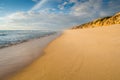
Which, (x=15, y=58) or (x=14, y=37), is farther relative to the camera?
(x=14, y=37)

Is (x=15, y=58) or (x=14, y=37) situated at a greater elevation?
(x=15, y=58)

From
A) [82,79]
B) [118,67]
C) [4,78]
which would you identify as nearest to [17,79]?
[4,78]

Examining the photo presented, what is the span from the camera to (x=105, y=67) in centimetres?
395

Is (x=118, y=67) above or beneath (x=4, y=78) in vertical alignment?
above

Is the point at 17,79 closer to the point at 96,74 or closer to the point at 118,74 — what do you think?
the point at 96,74

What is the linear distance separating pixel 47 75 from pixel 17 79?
0.90 m

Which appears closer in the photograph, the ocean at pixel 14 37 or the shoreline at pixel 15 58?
the shoreline at pixel 15 58

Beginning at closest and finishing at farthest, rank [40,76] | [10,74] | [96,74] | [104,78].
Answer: [104,78], [96,74], [40,76], [10,74]

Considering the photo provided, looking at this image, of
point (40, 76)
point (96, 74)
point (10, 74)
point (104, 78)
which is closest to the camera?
point (104, 78)

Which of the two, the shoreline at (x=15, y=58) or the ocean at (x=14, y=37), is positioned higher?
the shoreline at (x=15, y=58)

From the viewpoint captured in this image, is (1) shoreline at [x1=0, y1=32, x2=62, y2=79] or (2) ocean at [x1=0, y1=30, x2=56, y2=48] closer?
(1) shoreline at [x1=0, y1=32, x2=62, y2=79]

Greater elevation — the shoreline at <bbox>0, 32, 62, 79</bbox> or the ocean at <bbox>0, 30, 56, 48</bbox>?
the shoreline at <bbox>0, 32, 62, 79</bbox>

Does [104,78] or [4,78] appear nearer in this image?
[104,78]

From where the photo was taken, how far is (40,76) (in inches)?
148
